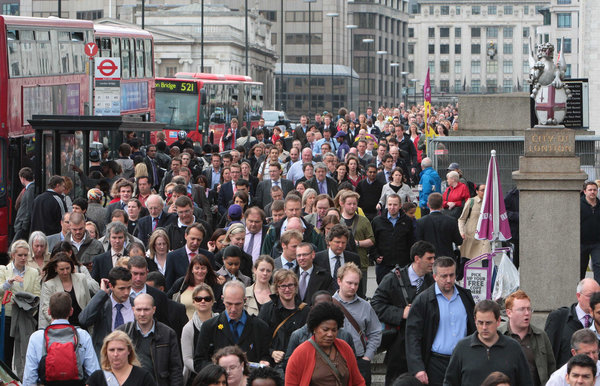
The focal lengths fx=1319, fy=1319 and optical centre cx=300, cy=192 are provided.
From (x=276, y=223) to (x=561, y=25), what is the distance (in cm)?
11473

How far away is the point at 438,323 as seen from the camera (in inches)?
405

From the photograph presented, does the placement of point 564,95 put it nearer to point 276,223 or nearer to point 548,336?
point 276,223

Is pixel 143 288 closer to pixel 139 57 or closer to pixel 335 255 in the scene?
pixel 335 255

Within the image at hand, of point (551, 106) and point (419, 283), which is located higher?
point (551, 106)

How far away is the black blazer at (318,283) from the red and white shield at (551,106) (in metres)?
3.85

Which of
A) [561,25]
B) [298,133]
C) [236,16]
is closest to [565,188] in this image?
[298,133]

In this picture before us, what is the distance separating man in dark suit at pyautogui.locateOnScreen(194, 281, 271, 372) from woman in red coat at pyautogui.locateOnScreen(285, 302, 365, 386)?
1100mm

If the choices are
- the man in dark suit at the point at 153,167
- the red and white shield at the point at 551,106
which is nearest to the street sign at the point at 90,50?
the man in dark suit at the point at 153,167

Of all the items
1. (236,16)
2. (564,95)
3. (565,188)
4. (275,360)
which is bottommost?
(275,360)

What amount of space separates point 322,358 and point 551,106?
642 centimetres

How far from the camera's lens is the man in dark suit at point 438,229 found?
15.1 m

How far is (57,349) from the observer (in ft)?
32.5

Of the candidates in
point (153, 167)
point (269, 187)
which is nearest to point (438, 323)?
point (269, 187)

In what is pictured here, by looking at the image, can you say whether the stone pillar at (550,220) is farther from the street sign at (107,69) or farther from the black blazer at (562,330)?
the street sign at (107,69)
